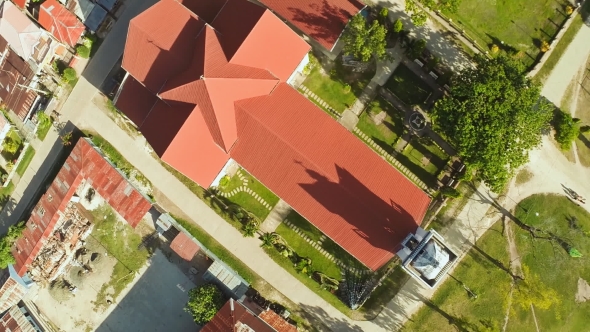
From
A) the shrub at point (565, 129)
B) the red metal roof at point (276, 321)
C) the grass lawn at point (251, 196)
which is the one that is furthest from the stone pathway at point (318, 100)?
the shrub at point (565, 129)

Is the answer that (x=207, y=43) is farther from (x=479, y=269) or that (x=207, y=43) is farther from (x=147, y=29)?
(x=479, y=269)

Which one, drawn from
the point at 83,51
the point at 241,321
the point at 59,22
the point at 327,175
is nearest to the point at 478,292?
the point at 327,175

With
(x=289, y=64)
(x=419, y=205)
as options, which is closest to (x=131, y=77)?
(x=289, y=64)

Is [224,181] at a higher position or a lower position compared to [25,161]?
higher

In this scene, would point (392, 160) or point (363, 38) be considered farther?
point (392, 160)

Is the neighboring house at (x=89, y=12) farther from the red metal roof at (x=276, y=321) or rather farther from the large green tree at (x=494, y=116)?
the large green tree at (x=494, y=116)

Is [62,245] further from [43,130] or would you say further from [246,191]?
[246,191]

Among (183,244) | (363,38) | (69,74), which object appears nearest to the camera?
(363,38)
